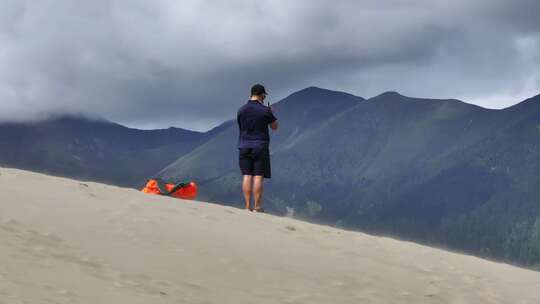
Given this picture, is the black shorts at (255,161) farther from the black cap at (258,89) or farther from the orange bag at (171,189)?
the orange bag at (171,189)

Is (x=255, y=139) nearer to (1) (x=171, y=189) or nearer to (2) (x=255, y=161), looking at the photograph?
(2) (x=255, y=161)

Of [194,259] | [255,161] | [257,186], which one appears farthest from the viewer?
[255,161]

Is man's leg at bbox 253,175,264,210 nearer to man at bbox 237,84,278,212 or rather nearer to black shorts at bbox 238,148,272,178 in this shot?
man at bbox 237,84,278,212

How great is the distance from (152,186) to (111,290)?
853 cm

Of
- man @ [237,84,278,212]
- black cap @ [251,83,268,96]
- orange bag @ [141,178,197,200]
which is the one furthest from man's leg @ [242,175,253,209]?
orange bag @ [141,178,197,200]

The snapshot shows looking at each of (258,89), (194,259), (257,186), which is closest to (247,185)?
(257,186)

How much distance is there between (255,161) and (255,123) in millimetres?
765

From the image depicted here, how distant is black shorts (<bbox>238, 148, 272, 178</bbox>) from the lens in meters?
13.3

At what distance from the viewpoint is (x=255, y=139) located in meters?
13.3

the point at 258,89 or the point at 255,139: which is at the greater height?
the point at 258,89

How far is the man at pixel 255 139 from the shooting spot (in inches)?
522

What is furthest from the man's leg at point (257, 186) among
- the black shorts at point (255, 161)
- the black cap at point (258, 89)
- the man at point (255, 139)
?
the black cap at point (258, 89)

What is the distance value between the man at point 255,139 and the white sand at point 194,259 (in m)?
0.76

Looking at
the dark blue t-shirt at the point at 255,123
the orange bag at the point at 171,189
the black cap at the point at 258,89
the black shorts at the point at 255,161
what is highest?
the black cap at the point at 258,89
